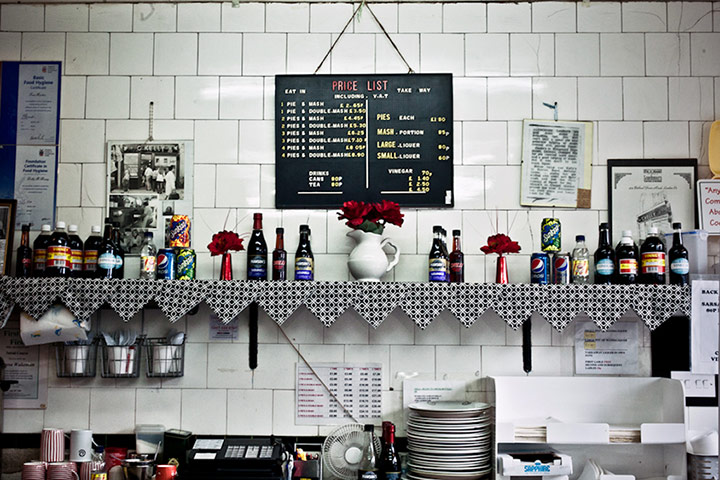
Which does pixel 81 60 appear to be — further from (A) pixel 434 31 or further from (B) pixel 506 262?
(B) pixel 506 262

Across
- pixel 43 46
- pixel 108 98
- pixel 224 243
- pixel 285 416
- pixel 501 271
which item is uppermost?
pixel 43 46

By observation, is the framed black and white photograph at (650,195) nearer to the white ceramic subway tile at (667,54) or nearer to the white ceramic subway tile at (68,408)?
the white ceramic subway tile at (667,54)

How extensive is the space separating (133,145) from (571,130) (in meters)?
2.04

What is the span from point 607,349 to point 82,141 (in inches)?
102

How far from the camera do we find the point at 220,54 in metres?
3.77

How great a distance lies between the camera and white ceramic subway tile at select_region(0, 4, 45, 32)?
3.80 m

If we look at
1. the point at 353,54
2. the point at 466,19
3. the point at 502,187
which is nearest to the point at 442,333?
the point at 502,187

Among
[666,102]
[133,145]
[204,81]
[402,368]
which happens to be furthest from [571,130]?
[133,145]

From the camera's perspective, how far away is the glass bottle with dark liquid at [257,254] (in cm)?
343

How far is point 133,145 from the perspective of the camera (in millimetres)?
3725

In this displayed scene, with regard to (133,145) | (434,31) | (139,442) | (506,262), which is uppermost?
(434,31)

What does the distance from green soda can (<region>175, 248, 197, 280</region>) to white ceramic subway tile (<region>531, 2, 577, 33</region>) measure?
6.23 feet

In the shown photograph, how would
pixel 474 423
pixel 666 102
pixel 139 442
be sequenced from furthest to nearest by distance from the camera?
pixel 666 102 → pixel 139 442 → pixel 474 423

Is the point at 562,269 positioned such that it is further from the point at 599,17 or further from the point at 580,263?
the point at 599,17
